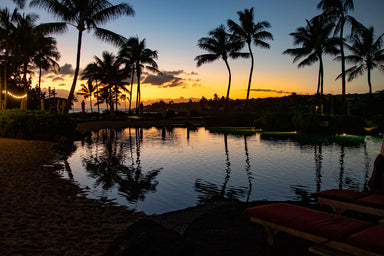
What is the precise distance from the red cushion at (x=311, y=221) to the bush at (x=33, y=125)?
15779mm

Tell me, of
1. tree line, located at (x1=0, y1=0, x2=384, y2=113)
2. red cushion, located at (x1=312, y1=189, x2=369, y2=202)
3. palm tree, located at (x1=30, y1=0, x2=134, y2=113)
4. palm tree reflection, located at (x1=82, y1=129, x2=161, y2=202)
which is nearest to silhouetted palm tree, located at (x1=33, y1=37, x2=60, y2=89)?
tree line, located at (x1=0, y1=0, x2=384, y2=113)

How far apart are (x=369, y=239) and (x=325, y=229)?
1.36 feet

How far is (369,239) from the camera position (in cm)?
280

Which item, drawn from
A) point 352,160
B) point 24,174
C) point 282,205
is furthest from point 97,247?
point 352,160

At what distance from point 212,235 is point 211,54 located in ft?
129

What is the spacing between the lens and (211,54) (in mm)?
41500

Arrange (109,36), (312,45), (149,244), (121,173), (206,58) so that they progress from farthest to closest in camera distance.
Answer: (206,58) → (312,45) → (109,36) → (121,173) → (149,244)

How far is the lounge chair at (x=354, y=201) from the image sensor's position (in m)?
4.00

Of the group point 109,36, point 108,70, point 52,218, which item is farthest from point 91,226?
point 108,70

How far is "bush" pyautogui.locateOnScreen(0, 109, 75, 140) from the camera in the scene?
16688 mm

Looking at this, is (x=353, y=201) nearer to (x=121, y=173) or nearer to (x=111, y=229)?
(x=111, y=229)

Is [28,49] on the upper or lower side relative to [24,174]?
upper

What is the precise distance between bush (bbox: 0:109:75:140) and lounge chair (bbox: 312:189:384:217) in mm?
15989

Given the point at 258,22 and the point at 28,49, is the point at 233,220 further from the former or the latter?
the point at 258,22
